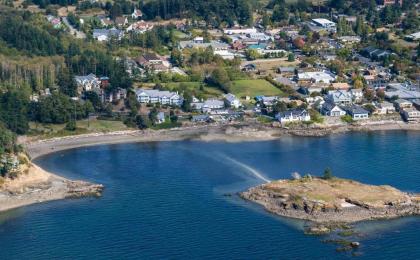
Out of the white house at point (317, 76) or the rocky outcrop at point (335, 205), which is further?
the white house at point (317, 76)

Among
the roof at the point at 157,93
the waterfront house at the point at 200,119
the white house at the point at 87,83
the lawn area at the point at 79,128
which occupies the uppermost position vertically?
the white house at the point at 87,83

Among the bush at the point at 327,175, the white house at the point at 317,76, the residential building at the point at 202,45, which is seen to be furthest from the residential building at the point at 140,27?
the bush at the point at 327,175

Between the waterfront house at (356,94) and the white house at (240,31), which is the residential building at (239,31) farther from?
the waterfront house at (356,94)

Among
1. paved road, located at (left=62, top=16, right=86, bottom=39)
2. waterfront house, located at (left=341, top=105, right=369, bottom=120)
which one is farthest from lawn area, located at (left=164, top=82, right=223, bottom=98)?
paved road, located at (left=62, top=16, right=86, bottom=39)

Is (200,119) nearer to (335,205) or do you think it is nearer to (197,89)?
(197,89)

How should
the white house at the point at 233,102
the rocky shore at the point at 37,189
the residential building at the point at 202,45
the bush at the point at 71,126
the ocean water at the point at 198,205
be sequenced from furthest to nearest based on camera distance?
the residential building at the point at 202,45 < the white house at the point at 233,102 < the bush at the point at 71,126 < the rocky shore at the point at 37,189 < the ocean water at the point at 198,205

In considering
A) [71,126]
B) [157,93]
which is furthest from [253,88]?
[71,126]

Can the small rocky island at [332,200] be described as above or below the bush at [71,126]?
below

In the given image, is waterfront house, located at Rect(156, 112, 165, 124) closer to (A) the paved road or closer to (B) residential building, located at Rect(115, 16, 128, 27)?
(A) the paved road
